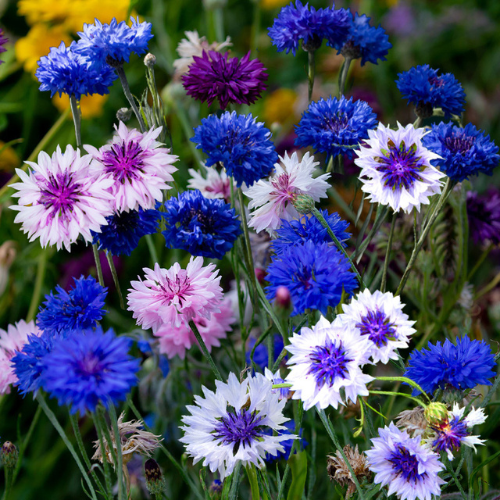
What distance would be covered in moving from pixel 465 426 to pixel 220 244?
18 centimetres

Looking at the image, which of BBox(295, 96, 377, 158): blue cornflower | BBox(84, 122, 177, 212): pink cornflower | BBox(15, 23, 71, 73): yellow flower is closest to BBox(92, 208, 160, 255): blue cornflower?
BBox(84, 122, 177, 212): pink cornflower

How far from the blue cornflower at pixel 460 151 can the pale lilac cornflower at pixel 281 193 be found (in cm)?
8

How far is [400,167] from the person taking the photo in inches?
13.3

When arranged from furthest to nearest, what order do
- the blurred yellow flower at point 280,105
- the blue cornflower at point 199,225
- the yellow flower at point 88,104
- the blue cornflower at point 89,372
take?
the blurred yellow flower at point 280,105, the yellow flower at point 88,104, the blue cornflower at point 199,225, the blue cornflower at point 89,372

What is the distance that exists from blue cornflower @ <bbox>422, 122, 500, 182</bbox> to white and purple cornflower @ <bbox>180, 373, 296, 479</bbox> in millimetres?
185

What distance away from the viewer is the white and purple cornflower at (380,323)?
12.1 inches

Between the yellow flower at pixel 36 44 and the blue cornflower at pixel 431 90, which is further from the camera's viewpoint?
the yellow flower at pixel 36 44

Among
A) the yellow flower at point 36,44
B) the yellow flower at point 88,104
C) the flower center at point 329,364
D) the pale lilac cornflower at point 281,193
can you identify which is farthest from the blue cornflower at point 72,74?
the yellow flower at point 88,104

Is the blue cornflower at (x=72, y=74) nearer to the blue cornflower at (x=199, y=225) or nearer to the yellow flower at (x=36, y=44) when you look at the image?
the blue cornflower at (x=199, y=225)

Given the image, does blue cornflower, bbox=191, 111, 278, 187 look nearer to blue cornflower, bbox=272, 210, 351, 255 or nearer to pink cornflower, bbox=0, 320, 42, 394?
blue cornflower, bbox=272, 210, 351, 255

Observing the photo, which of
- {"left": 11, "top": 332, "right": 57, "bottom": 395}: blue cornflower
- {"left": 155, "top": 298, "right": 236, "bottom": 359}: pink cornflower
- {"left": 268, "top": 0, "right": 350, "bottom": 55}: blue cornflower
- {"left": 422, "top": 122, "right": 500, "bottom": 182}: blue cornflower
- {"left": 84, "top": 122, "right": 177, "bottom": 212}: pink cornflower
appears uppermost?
{"left": 268, "top": 0, "right": 350, "bottom": 55}: blue cornflower

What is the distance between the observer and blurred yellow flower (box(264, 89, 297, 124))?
3.31 ft

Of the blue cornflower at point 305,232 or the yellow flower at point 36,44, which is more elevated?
the yellow flower at point 36,44

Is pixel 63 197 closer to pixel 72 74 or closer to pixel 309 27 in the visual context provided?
pixel 72 74
